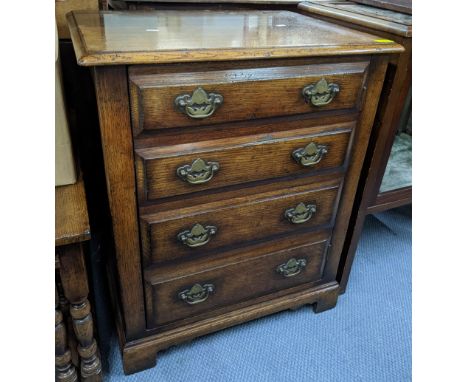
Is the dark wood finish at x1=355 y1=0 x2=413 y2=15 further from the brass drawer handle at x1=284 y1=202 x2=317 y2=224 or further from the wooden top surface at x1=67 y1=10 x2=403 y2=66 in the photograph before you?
the brass drawer handle at x1=284 y1=202 x2=317 y2=224

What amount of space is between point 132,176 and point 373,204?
774 mm

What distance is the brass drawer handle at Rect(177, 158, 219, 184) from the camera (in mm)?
861

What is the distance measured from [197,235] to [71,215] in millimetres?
278

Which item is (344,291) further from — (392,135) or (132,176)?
(132,176)

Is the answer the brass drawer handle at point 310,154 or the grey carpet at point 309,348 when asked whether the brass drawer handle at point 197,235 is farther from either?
the grey carpet at point 309,348

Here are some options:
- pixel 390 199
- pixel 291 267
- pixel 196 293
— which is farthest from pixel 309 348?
pixel 390 199

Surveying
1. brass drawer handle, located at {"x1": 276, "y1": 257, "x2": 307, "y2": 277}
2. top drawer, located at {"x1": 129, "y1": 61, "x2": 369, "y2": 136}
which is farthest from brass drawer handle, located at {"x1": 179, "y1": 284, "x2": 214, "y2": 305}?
top drawer, located at {"x1": 129, "y1": 61, "x2": 369, "y2": 136}

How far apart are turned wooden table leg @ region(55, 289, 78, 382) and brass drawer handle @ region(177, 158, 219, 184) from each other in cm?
38

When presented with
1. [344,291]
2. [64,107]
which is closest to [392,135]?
[344,291]

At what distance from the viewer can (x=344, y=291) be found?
140cm

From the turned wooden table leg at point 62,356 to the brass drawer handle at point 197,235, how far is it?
0.30 meters

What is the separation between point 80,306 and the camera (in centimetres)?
91

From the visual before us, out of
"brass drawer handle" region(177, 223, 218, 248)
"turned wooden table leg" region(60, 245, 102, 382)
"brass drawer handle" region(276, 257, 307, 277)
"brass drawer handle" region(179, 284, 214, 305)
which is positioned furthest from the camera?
"brass drawer handle" region(276, 257, 307, 277)

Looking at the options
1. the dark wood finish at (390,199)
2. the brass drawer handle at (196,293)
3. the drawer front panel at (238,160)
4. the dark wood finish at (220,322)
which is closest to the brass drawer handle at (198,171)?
the drawer front panel at (238,160)
